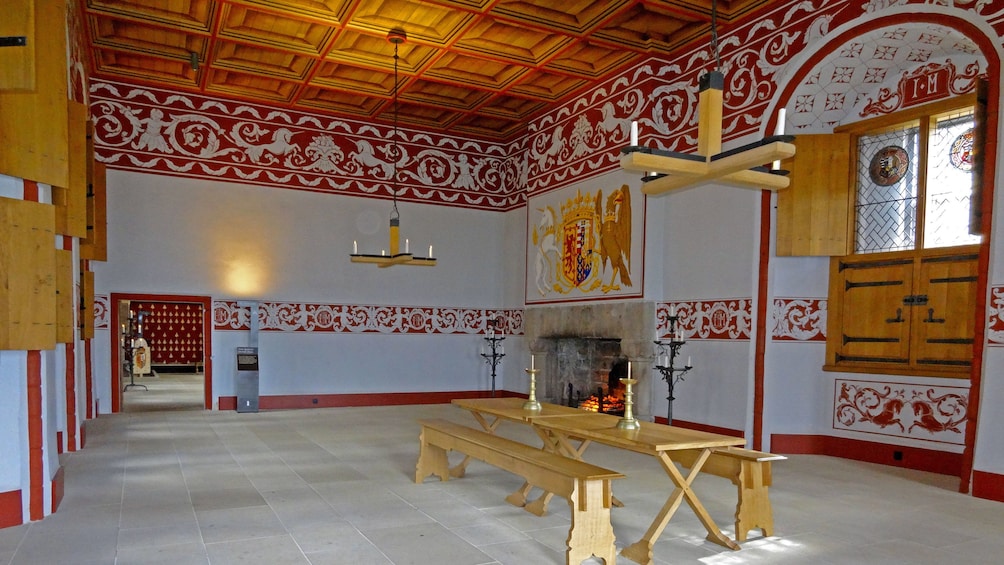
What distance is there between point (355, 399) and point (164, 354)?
11.5 m

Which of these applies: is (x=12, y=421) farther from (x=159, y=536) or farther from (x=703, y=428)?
(x=703, y=428)

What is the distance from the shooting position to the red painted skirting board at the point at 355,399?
9.95 metres

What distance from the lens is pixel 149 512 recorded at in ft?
14.5

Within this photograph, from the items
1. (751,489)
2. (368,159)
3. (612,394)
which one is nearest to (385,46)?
(368,159)

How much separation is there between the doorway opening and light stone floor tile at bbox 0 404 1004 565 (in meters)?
2.82

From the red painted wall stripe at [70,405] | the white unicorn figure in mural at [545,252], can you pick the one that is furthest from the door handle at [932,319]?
the red painted wall stripe at [70,405]

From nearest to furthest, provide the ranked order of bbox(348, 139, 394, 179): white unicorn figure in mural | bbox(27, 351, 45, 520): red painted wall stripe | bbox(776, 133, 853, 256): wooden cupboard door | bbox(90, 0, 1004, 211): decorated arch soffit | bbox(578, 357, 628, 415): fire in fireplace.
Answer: bbox(27, 351, 45, 520): red painted wall stripe → bbox(90, 0, 1004, 211): decorated arch soffit → bbox(776, 133, 853, 256): wooden cupboard door → bbox(578, 357, 628, 415): fire in fireplace → bbox(348, 139, 394, 179): white unicorn figure in mural

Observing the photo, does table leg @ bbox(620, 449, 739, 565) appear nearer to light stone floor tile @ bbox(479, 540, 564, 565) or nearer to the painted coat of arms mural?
light stone floor tile @ bbox(479, 540, 564, 565)

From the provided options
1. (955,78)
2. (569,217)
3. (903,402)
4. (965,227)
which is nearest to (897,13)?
(955,78)

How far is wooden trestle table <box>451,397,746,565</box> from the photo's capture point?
3.60 m

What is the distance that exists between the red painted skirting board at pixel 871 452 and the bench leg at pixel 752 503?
2.91 meters

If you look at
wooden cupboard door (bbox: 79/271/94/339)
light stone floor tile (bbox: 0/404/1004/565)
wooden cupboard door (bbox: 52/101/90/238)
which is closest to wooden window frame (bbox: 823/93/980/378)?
light stone floor tile (bbox: 0/404/1004/565)

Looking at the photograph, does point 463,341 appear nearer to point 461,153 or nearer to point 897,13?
point 461,153

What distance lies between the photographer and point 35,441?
419cm
